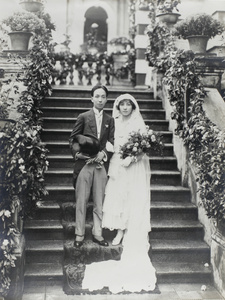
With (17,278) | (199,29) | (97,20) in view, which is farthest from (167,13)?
(97,20)

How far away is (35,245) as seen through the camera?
4965 mm

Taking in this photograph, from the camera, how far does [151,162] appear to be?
6.48 m

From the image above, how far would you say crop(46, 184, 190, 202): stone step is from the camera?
5.68 metres

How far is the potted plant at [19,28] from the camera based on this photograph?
674 cm

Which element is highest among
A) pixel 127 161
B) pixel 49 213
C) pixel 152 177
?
pixel 127 161

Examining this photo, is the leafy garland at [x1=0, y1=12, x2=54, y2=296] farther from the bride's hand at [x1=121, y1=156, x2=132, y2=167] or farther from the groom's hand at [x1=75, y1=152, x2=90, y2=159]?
the bride's hand at [x1=121, y1=156, x2=132, y2=167]

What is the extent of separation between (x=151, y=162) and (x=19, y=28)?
3204mm

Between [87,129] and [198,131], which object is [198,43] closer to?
[198,131]

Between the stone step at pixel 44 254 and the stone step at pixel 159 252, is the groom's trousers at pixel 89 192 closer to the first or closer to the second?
the stone step at pixel 159 252

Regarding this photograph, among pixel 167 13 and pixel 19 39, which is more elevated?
pixel 167 13

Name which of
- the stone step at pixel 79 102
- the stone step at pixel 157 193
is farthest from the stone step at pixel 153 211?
the stone step at pixel 79 102

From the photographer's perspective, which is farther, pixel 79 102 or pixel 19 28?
pixel 79 102

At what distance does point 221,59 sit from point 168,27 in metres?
2.72

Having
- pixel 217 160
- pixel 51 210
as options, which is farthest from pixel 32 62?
pixel 217 160
